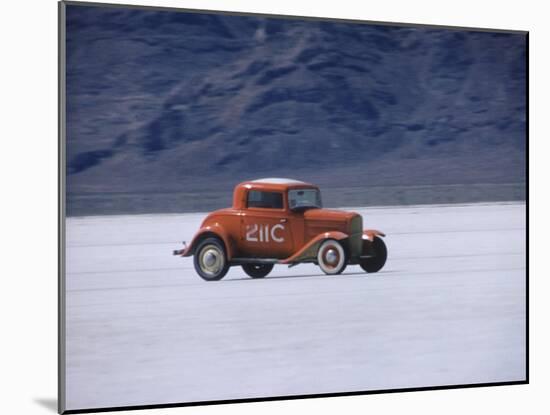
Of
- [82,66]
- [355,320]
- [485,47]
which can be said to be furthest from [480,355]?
[82,66]

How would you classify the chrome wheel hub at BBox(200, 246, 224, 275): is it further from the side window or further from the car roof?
the car roof

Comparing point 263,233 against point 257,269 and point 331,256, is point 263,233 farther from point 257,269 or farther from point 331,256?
point 331,256

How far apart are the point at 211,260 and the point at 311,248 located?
3.00 feet

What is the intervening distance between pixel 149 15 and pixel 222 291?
2.46m

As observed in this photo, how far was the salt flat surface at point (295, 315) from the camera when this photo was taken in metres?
8.66

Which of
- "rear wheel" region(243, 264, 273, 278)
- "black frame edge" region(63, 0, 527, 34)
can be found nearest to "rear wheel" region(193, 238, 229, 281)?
"rear wheel" region(243, 264, 273, 278)

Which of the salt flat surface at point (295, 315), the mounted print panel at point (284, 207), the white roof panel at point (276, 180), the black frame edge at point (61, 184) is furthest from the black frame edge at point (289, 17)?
the salt flat surface at point (295, 315)

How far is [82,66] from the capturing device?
28.2 ft

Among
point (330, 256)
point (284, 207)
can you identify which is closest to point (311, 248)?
point (330, 256)

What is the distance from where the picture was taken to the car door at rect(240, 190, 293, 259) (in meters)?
9.22

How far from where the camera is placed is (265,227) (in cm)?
927

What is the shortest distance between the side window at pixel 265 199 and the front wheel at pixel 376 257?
0.95 meters

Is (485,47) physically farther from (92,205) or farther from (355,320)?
(92,205)

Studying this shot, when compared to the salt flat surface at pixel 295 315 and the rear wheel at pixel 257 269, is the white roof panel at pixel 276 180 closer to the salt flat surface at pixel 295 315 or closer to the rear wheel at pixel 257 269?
the salt flat surface at pixel 295 315
